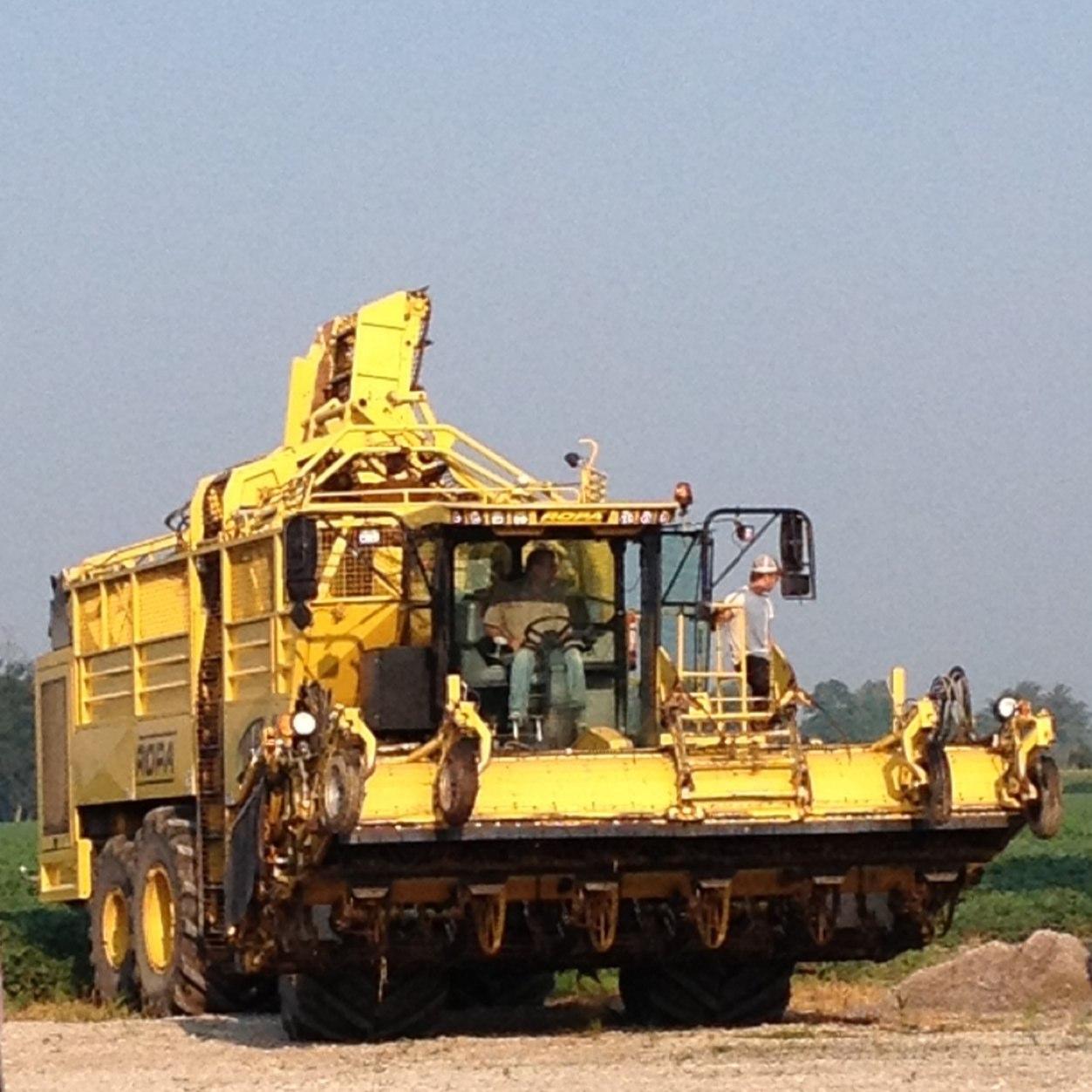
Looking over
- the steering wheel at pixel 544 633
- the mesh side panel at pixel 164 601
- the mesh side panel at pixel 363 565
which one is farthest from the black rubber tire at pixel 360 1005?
the mesh side panel at pixel 164 601

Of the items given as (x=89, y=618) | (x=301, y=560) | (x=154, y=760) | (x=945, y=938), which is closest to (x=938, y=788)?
(x=301, y=560)

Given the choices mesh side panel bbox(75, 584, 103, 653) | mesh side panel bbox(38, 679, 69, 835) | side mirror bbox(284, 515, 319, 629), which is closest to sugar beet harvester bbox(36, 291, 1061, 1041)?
side mirror bbox(284, 515, 319, 629)

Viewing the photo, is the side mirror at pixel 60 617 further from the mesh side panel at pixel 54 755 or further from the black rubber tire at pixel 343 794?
the black rubber tire at pixel 343 794

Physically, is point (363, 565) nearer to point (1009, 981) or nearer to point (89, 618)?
point (89, 618)

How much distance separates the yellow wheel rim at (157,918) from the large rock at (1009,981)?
196 inches

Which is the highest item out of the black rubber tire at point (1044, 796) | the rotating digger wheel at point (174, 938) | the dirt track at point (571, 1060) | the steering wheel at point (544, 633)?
the steering wheel at point (544, 633)

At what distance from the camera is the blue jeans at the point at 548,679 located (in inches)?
697

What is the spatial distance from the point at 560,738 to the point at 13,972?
7216mm

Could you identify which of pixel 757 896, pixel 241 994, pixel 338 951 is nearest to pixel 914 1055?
pixel 757 896

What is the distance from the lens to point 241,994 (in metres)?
20.2

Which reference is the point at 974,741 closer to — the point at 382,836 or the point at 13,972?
the point at 382,836

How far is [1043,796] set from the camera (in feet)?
55.2

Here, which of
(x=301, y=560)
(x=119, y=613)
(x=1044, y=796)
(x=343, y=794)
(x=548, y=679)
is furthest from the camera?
(x=119, y=613)

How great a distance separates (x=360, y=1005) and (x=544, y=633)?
2498 millimetres
